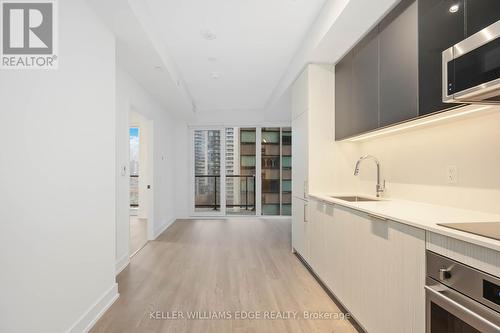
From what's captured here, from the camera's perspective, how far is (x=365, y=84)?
2.46 m

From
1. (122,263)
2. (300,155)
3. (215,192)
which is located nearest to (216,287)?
(122,263)

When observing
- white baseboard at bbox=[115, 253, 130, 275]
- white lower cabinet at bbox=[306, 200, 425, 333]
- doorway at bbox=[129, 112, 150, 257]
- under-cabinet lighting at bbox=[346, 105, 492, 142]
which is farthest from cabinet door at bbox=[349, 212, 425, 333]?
doorway at bbox=[129, 112, 150, 257]

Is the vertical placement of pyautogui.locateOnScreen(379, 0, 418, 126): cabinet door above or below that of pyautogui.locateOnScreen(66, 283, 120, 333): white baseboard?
above

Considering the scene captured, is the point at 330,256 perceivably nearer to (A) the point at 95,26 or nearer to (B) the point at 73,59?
(B) the point at 73,59

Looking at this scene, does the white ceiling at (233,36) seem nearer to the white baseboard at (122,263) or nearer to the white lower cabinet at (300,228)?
the white lower cabinet at (300,228)

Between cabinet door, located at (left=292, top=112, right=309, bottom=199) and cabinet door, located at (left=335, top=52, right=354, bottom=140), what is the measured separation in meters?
0.38

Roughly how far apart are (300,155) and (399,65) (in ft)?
5.73

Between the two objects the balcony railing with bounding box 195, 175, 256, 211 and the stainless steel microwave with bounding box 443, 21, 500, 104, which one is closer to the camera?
the stainless steel microwave with bounding box 443, 21, 500, 104

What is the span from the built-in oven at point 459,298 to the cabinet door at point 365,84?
1.42m

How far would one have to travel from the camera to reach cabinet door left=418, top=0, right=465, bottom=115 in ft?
4.78

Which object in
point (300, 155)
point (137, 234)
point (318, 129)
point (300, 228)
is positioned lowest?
point (137, 234)

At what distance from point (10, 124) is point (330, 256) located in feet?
8.29

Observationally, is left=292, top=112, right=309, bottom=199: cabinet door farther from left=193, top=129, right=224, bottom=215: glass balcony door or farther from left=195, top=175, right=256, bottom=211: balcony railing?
left=193, top=129, right=224, bottom=215: glass balcony door

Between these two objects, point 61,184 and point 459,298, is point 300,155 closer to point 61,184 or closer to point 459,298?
point 459,298
